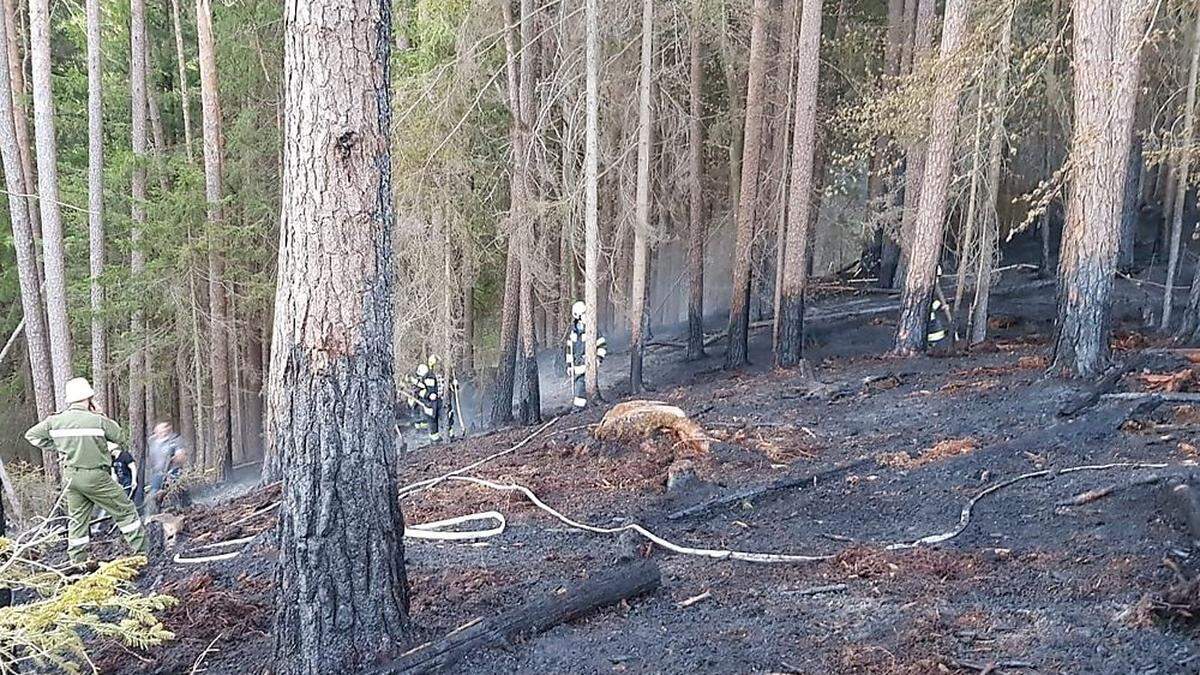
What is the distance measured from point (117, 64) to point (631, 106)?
468 inches

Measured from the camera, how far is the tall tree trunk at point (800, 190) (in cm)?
1253

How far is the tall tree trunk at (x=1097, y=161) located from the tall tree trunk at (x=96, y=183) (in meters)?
14.1

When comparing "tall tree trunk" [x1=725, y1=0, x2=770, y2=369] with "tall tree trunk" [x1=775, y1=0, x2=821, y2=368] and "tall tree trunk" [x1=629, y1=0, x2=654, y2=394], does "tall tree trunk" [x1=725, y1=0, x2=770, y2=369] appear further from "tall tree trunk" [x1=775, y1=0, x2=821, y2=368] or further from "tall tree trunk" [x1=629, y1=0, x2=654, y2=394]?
"tall tree trunk" [x1=629, y1=0, x2=654, y2=394]

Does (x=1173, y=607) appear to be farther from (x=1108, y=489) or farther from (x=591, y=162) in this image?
(x=591, y=162)

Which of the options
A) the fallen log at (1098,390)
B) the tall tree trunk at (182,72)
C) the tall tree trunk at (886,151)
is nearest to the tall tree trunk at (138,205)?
the tall tree trunk at (182,72)

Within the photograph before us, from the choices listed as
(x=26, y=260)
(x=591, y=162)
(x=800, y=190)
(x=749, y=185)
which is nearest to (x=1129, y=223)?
(x=800, y=190)

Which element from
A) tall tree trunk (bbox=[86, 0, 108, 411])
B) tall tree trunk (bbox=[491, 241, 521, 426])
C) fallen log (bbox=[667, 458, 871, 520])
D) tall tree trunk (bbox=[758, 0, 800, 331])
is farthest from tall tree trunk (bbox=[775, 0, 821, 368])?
tall tree trunk (bbox=[86, 0, 108, 411])

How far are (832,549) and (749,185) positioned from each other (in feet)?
31.8

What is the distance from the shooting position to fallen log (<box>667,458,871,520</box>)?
21.4 feet

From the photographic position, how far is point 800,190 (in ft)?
42.7

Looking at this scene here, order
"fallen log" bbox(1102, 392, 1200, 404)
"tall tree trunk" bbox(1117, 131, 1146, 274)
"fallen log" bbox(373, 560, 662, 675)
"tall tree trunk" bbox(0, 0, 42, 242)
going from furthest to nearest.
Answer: "tall tree trunk" bbox(1117, 131, 1146, 274) → "tall tree trunk" bbox(0, 0, 42, 242) → "fallen log" bbox(1102, 392, 1200, 404) → "fallen log" bbox(373, 560, 662, 675)

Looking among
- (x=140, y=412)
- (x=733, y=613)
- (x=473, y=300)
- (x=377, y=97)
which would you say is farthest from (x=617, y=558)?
(x=140, y=412)

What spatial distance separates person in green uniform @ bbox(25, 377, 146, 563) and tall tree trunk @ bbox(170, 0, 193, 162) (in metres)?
11.9

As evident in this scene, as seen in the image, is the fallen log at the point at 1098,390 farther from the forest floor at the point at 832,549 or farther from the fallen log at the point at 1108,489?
the fallen log at the point at 1108,489
